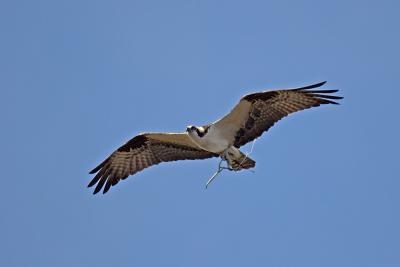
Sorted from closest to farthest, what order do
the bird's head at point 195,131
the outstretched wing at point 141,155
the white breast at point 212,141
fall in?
the bird's head at point 195,131 < the white breast at point 212,141 < the outstretched wing at point 141,155

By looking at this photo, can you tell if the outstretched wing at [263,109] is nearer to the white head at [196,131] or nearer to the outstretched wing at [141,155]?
the white head at [196,131]

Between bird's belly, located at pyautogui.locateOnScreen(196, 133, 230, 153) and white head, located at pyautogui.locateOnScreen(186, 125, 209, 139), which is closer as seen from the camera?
white head, located at pyautogui.locateOnScreen(186, 125, 209, 139)

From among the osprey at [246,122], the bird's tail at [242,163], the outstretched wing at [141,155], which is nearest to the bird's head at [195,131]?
the osprey at [246,122]

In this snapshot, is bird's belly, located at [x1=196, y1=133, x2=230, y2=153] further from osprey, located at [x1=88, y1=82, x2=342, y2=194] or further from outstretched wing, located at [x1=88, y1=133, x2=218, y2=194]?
outstretched wing, located at [x1=88, y1=133, x2=218, y2=194]

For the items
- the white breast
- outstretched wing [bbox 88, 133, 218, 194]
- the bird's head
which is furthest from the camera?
outstretched wing [bbox 88, 133, 218, 194]

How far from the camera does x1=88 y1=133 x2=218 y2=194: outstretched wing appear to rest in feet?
66.8

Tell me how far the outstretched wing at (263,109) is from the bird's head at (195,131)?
0.34 meters

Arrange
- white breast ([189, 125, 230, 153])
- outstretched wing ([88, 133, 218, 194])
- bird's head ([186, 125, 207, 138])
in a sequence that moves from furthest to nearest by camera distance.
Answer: outstretched wing ([88, 133, 218, 194])
white breast ([189, 125, 230, 153])
bird's head ([186, 125, 207, 138])

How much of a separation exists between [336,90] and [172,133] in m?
3.47

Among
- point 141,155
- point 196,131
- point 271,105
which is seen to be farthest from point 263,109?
point 141,155

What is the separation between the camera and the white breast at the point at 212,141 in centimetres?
1894

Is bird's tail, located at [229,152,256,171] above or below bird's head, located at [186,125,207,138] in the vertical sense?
below

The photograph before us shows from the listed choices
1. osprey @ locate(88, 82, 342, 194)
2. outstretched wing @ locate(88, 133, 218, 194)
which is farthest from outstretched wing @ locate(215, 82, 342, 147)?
outstretched wing @ locate(88, 133, 218, 194)

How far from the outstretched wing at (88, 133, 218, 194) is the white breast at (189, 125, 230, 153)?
1062 millimetres
